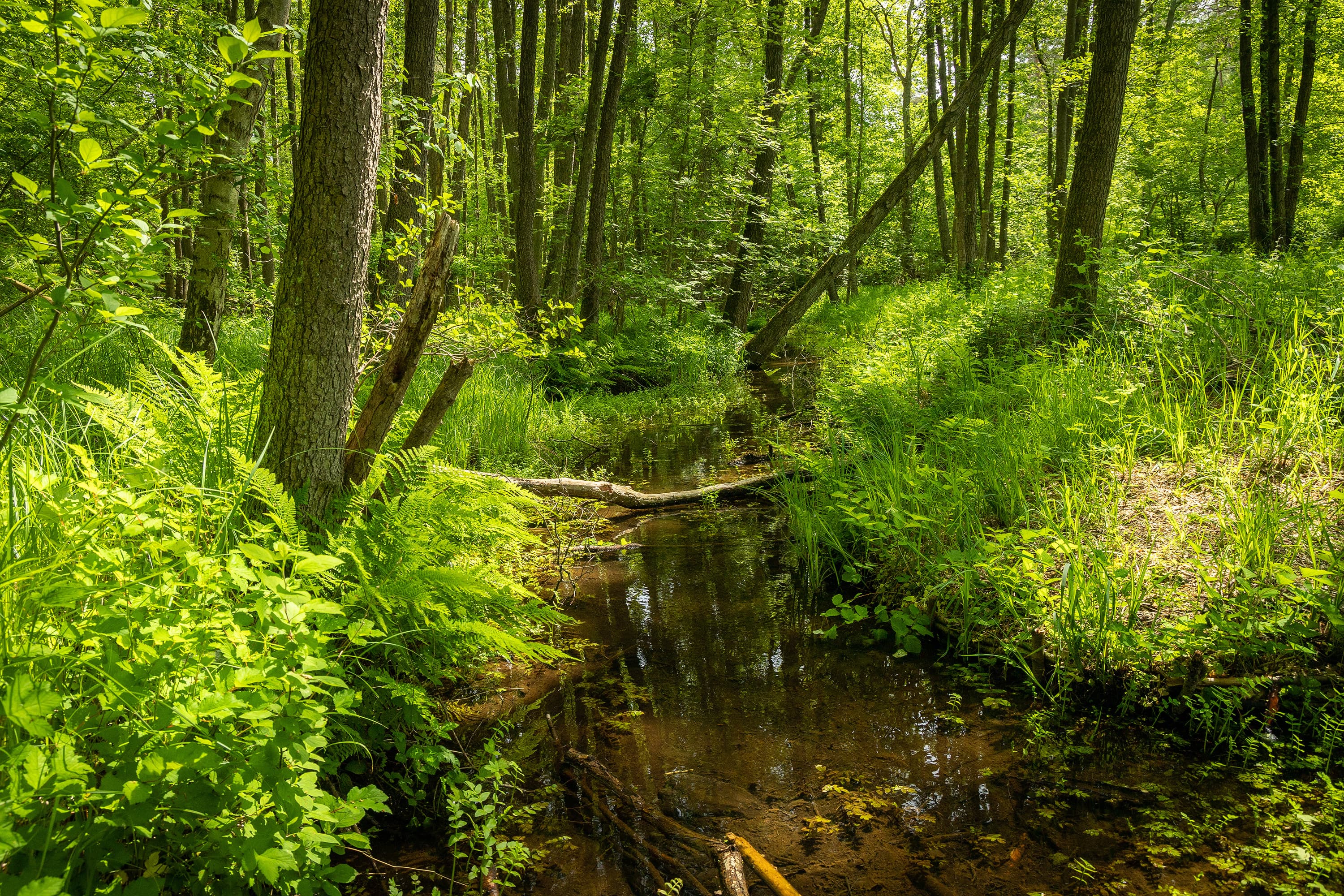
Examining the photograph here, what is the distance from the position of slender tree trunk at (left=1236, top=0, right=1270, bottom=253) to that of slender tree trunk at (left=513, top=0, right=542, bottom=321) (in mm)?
12280

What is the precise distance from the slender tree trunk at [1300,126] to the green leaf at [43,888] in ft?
50.6

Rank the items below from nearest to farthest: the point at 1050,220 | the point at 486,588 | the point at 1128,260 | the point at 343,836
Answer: the point at 343,836 → the point at 486,588 → the point at 1128,260 → the point at 1050,220

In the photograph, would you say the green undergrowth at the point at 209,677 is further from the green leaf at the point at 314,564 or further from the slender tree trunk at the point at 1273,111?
the slender tree trunk at the point at 1273,111

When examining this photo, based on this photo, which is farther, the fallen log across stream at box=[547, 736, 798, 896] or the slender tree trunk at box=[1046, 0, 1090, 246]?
the slender tree trunk at box=[1046, 0, 1090, 246]

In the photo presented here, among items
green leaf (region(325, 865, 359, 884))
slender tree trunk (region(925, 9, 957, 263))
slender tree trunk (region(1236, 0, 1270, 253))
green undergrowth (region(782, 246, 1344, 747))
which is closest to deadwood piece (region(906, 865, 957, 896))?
green undergrowth (region(782, 246, 1344, 747))

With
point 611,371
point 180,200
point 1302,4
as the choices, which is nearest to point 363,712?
point 611,371

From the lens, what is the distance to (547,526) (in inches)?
209

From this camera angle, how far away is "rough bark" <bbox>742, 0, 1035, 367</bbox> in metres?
8.42

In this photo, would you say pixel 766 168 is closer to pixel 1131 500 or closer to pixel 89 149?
pixel 1131 500

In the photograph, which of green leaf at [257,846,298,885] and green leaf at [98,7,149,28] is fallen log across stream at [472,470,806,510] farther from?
green leaf at [257,846,298,885]

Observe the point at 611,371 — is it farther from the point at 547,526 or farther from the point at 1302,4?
the point at 1302,4

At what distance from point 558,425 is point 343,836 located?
6.45 meters

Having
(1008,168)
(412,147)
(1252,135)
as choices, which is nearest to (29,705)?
(412,147)

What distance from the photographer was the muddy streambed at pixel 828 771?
2.20m
